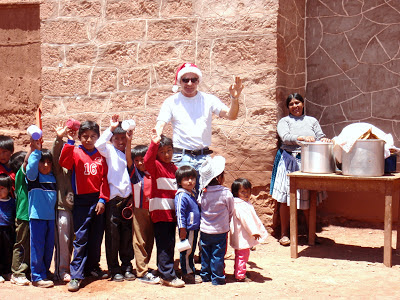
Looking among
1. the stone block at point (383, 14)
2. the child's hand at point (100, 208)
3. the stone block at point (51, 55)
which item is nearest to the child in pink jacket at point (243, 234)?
the child's hand at point (100, 208)

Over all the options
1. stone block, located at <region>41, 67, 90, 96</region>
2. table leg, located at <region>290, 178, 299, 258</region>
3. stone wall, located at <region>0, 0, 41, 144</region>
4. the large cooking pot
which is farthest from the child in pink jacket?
stone wall, located at <region>0, 0, 41, 144</region>

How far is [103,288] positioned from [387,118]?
401cm

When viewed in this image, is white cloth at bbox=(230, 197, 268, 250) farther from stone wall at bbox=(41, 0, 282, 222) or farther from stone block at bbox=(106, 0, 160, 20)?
stone block at bbox=(106, 0, 160, 20)

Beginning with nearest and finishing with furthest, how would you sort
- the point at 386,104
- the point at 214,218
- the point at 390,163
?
1. the point at 214,218
2. the point at 390,163
3. the point at 386,104

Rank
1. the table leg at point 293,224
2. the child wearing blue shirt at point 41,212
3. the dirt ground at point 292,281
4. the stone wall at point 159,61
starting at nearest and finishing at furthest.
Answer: the dirt ground at point 292,281
the child wearing blue shirt at point 41,212
the table leg at point 293,224
the stone wall at point 159,61

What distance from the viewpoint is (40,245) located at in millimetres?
5043

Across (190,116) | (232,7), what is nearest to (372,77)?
(232,7)

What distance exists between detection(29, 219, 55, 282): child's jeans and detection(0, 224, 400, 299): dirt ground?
5.7 inches

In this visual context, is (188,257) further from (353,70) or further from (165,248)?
(353,70)

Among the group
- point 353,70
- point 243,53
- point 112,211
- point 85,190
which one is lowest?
point 112,211

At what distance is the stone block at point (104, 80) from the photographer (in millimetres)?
7141

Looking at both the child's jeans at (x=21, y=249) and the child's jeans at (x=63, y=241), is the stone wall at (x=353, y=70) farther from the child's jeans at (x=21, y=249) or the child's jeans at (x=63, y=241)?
the child's jeans at (x=21, y=249)

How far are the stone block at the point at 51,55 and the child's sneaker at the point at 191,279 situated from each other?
348 cm

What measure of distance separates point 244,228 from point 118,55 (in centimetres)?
298
